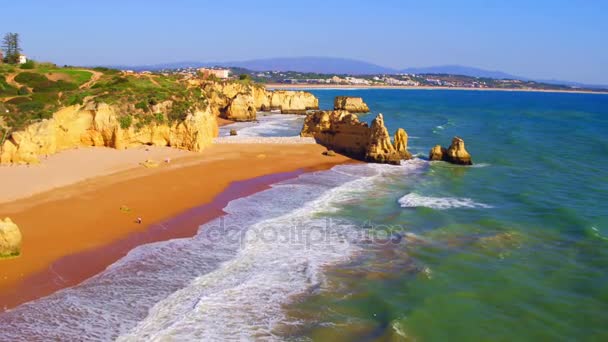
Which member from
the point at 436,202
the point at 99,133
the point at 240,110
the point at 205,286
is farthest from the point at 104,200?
the point at 240,110

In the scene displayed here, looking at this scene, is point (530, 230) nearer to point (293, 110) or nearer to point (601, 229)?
point (601, 229)

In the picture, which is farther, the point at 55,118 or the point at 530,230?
the point at 55,118

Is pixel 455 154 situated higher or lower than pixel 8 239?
higher

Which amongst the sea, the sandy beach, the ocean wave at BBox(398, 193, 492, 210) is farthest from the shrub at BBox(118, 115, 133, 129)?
the ocean wave at BBox(398, 193, 492, 210)

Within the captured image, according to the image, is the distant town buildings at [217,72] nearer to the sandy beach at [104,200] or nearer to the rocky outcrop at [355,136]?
the rocky outcrop at [355,136]

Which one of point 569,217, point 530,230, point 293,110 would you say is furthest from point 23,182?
point 293,110

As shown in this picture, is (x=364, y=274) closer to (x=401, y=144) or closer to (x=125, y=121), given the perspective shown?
(x=125, y=121)
